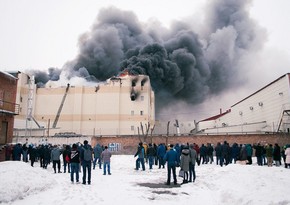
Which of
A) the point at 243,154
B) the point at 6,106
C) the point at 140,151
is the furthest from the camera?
the point at 6,106

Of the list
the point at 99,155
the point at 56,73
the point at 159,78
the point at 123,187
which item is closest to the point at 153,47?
the point at 159,78

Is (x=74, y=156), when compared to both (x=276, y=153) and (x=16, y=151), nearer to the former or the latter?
(x=16, y=151)

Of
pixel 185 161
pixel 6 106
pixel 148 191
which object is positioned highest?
pixel 6 106

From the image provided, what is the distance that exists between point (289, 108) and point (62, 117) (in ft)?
129

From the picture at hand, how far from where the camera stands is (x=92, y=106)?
51.8 m

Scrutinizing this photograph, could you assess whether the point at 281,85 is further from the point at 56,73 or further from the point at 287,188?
the point at 56,73

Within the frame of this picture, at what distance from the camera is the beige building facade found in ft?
166

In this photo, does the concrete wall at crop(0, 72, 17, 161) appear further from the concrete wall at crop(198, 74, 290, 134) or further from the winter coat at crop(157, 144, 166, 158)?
the concrete wall at crop(198, 74, 290, 134)

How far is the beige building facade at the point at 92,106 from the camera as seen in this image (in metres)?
50.5

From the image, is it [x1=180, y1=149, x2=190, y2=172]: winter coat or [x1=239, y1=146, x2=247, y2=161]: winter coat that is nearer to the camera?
[x1=180, y1=149, x2=190, y2=172]: winter coat

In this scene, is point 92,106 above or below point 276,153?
above

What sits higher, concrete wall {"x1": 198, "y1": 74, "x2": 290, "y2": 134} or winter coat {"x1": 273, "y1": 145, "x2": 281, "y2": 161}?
concrete wall {"x1": 198, "y1": 74, "x2": 290, "y2": 134}

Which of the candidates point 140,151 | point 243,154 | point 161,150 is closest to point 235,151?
point 243,154

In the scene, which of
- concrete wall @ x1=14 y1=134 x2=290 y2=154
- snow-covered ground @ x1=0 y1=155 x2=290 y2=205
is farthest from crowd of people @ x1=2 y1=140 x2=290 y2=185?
concrete wall @ x1=14 y1=134 x2=290 y2=154
